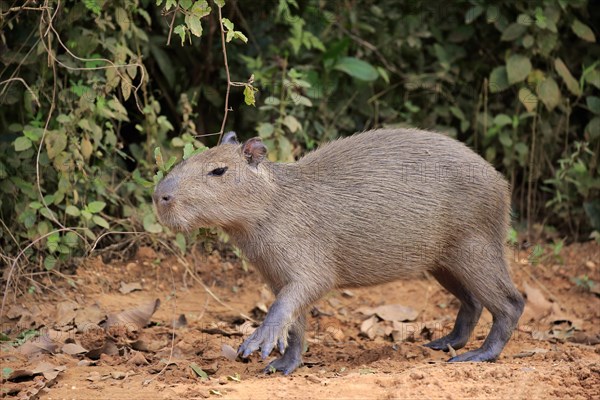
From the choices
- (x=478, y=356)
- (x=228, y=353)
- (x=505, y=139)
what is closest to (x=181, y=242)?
(x=228, y=353)

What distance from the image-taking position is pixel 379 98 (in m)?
8.95

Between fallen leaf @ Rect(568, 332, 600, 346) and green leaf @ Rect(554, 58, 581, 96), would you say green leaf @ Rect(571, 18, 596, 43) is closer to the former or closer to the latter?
green leaf @ Rect(554, 58, 581, 96)

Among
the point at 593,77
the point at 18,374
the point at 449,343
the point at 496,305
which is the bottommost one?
the point at 449,343

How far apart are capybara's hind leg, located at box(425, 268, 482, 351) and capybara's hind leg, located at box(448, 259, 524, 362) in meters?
0.29

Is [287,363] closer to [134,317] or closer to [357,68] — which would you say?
[134,317]

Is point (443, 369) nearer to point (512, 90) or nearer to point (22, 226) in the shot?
point (22, 226)

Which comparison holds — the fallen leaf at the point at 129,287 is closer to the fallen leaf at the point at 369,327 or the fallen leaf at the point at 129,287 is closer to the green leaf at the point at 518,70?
the fallen leaf at the point at 369,327

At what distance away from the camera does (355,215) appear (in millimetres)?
5641

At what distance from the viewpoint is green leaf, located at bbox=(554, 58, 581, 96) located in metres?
8.24

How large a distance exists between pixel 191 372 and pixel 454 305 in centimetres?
294

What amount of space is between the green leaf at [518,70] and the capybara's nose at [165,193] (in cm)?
428

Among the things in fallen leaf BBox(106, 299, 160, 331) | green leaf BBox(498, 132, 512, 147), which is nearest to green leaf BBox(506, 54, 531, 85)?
green leaf BBox(498, 132, 512, 147)

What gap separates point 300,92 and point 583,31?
2.79m

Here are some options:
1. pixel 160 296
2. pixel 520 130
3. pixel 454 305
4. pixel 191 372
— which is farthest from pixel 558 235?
pixel 191 372
